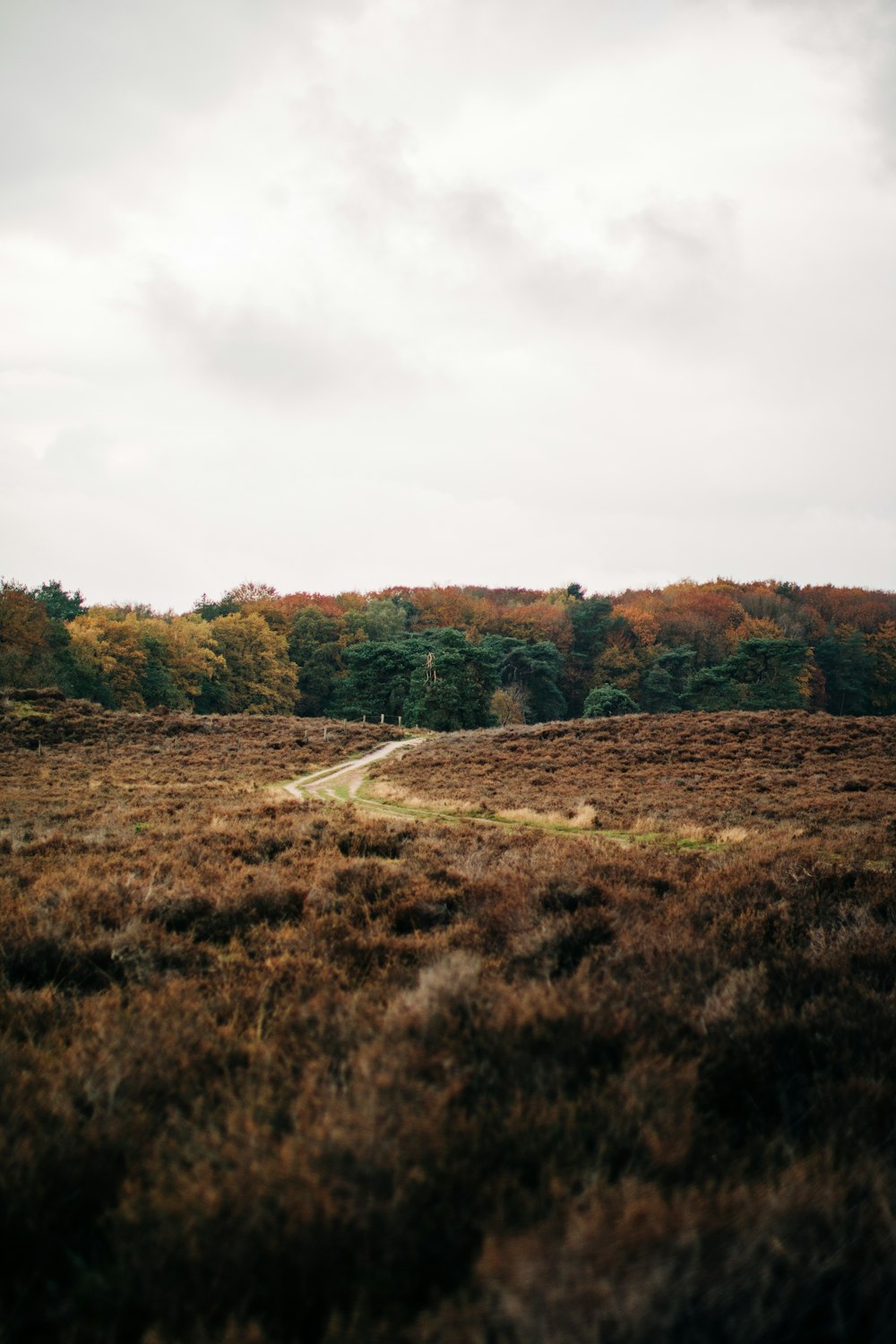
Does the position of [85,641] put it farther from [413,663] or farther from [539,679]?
[539,679]

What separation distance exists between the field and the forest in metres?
55.6

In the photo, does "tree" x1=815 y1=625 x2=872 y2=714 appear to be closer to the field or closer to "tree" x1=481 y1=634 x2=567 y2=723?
"tree" x1=481 y1=634 x2=567 y2=723

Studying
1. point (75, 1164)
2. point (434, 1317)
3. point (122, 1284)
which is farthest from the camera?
point (75, 1164)

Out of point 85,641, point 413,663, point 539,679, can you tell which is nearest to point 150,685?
point 85,641

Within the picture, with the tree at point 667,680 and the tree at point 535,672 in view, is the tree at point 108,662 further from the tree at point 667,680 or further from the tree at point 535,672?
the tree at point 667,680

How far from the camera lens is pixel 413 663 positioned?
73500mm

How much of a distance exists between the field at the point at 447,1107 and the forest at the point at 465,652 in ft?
182

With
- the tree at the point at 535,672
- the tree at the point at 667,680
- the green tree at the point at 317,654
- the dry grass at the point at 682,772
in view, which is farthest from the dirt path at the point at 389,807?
the tree at the point at 667,680

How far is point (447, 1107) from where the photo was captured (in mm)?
2789

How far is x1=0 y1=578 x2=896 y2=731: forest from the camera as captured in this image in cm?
6544

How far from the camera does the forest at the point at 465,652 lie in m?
65.4

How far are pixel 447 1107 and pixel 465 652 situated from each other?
202ft

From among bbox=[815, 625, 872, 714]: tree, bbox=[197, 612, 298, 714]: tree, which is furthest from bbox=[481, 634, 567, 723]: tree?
bbox=[815, 625, 872, 714]: tree

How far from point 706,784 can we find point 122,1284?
22.8 metres
